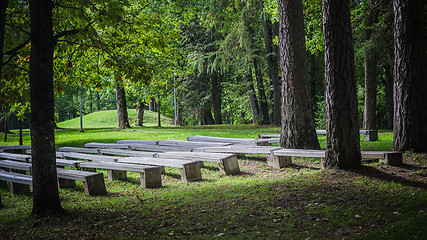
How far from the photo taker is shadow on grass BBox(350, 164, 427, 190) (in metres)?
5.78

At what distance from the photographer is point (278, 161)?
337 inches

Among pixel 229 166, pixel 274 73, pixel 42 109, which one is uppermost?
pixel 274 73

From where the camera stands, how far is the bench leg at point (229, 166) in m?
8.46

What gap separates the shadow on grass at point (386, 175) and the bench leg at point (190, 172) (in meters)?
3.41

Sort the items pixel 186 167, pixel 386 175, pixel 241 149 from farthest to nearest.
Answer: pixel 241 149 < pixel 186 167 < pixel 386 175

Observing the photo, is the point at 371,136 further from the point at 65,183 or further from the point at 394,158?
the point at 65,183

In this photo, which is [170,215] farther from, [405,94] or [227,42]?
[227,42]

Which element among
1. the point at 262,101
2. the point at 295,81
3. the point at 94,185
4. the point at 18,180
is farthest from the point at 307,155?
the point at 262,101

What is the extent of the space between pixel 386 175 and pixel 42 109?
5.89 meters

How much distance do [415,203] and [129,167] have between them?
5.52 meters

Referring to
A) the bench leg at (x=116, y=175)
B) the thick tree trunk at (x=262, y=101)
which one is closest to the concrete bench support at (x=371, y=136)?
the bench leg at (x=116, y=175)

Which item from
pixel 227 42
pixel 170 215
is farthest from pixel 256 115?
pixel 170 215

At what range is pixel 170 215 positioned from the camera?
5352 mm

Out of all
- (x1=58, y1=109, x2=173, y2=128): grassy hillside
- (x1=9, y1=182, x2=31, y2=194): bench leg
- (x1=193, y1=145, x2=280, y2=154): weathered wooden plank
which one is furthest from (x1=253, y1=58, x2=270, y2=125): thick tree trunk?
(x1=9, y1=182, x2=31, y2=194): bench leg
